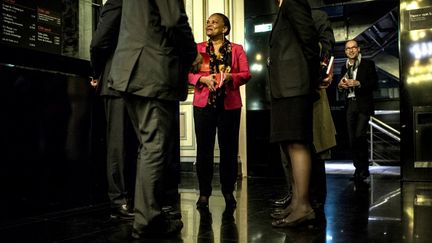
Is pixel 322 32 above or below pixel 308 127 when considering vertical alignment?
above

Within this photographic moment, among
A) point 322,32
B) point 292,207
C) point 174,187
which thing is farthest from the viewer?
point 174,187

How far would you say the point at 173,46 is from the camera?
221 centimetres

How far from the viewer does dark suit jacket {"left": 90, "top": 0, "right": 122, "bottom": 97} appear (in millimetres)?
2658

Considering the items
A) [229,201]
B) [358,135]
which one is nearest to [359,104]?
[358,135]

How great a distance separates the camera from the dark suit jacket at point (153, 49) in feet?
7.01

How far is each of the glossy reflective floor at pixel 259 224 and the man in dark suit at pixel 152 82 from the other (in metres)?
0.19

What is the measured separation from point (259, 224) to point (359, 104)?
2879 millimetres

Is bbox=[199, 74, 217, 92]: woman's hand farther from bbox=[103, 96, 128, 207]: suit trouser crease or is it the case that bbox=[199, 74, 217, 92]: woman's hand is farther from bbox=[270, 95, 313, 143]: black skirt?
bbox=[270, 95, 313, 143]: black skirt

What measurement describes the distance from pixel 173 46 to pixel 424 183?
3.51m

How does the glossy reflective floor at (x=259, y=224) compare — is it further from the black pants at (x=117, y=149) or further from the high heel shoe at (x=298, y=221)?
the black pants at (x=117, y=149)

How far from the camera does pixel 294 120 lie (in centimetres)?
236

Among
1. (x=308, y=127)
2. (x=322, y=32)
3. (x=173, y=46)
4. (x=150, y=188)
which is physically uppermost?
(x=322, y=32)

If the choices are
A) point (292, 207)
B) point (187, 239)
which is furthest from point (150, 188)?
point (292, 207)

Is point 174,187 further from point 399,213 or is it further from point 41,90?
point 399,213
